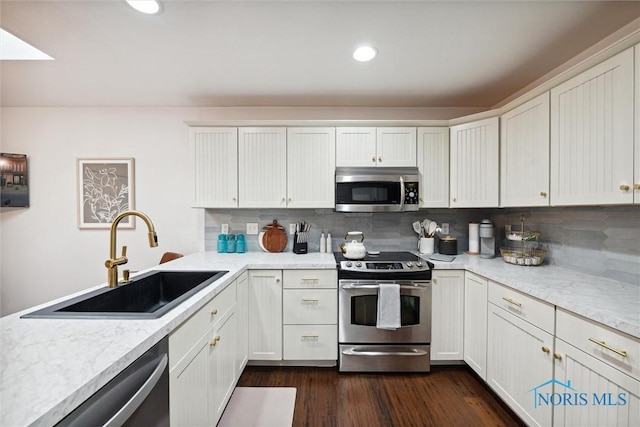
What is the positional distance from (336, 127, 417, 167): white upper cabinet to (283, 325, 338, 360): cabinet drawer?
1.51 metres

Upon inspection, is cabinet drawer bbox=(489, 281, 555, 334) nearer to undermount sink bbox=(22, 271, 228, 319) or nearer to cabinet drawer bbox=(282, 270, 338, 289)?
cabinet drawer bbox=(282, 270, 338, 289)

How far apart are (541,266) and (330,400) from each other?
74.5 inches

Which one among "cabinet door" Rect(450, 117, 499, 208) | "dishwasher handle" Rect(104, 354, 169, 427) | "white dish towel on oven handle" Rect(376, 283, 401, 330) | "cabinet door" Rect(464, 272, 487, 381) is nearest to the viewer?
"dishwasher handle" Rect(104, 354, 169, 427)

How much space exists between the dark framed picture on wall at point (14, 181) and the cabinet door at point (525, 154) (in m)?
4.76

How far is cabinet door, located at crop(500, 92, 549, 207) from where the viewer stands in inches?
71.3

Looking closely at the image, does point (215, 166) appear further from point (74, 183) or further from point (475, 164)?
point (475, 164)

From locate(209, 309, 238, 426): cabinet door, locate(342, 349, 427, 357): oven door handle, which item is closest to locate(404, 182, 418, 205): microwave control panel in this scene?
locate(342, 349, 427, 357): oven door handle

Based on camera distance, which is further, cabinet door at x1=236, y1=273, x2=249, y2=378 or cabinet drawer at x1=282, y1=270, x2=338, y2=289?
cabinet drawer at x1=282, y1=270, x2=338, y2=289

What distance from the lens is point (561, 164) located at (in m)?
1.68

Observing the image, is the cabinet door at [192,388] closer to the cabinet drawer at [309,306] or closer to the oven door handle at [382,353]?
the cabinet drawer at [309,306]

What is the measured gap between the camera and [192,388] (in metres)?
1.23

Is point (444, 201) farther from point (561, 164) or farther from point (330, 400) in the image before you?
point (330, 400)

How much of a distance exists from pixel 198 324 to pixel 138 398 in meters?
0.49

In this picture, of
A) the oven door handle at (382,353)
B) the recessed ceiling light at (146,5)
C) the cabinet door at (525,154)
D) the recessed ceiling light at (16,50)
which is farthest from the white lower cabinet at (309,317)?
the recessed ceiling light at (16,50)
